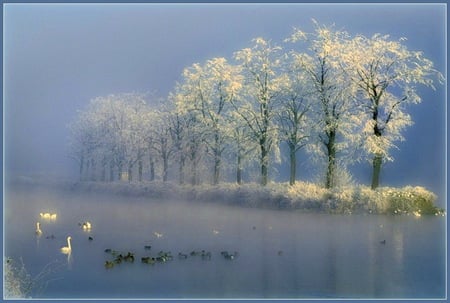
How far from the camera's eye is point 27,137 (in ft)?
37.9

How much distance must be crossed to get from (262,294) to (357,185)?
306 cm

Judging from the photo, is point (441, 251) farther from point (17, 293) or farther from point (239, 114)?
point (17, 293)

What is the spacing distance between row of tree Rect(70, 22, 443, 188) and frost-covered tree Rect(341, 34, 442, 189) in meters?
0.02

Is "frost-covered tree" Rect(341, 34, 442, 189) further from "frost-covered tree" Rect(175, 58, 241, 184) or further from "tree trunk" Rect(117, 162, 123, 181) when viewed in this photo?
"tree trunk" Rect(117, 162, 123, 181)

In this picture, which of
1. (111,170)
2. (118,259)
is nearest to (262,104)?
(111,170)

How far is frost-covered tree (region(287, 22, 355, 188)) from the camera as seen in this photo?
1191cm

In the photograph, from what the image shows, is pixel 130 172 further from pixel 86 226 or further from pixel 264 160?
pixel 264 160

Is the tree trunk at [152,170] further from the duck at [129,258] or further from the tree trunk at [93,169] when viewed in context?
the duck at [129,258]

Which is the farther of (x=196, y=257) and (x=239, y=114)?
(x=239, y=114)

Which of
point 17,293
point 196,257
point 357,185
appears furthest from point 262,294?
point 17,293

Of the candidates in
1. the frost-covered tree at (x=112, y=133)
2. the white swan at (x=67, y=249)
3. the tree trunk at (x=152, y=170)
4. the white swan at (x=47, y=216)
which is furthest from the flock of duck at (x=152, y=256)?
the frost-covered tree at (x=112, y=133)

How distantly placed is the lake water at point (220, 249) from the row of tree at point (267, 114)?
2.73ft

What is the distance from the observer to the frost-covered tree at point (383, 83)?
11.6 m

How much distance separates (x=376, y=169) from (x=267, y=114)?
2.23 metres
